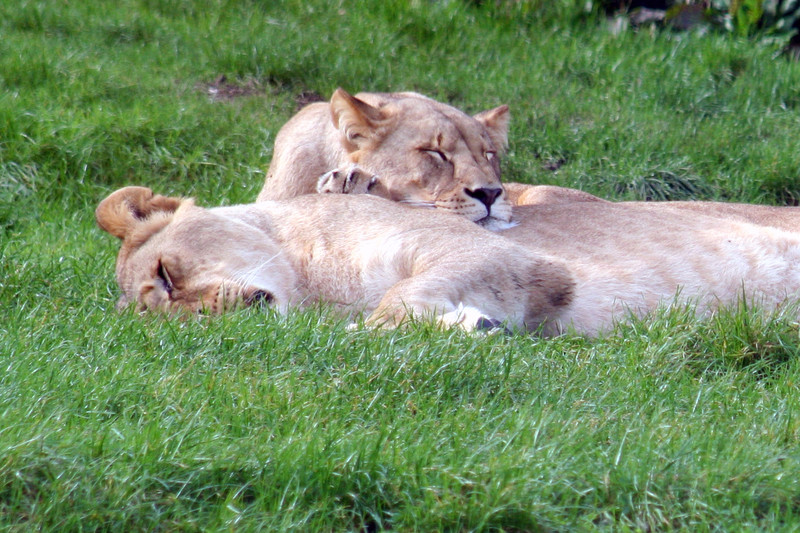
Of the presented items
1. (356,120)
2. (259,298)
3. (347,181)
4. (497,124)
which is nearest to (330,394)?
(259,298)

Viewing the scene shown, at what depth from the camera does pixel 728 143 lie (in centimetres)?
809

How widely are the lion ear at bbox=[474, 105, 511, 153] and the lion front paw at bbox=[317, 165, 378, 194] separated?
1351 millimetres

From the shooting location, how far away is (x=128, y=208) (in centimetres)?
502

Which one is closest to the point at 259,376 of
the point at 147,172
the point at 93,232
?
the point at 93,232

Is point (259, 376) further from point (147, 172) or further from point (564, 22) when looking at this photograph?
point (564, 22)

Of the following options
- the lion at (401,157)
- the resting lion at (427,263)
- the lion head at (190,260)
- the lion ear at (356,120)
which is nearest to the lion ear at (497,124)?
the lion at (401,157)

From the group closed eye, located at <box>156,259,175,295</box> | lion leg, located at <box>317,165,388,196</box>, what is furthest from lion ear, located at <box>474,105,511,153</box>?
closed eye, located at <box>156,259,175,295</box>

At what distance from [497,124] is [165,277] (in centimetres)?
287

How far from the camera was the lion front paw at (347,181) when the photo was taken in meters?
5.61

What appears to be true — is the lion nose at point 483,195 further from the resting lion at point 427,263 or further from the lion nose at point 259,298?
the lion nose at point 259,298

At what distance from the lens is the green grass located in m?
2.68

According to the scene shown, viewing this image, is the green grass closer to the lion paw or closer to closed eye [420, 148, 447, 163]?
the lion paw

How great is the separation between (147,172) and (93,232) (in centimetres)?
105

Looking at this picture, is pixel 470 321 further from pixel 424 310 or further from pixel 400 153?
pixel 400 153
